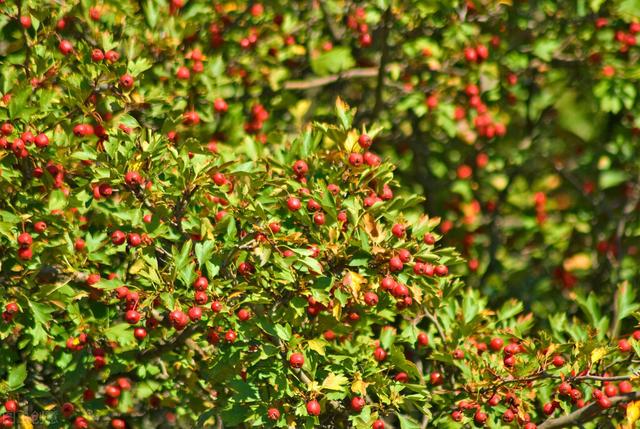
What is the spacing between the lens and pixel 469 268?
6.27 m

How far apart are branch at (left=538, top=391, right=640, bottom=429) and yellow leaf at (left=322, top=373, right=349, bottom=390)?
1.08 m

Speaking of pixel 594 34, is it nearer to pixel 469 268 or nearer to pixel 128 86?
pixel 469 268

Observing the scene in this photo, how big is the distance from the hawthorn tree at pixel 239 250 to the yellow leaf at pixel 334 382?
1cm

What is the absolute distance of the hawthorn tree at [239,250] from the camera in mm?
3803

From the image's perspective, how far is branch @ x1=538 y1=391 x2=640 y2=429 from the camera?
4.03 metres

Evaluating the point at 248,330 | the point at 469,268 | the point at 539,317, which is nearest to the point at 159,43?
the point at 248,330

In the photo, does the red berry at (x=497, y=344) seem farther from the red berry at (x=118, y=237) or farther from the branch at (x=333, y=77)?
the branch at (x=333, y=77)

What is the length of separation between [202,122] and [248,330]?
6.60ft

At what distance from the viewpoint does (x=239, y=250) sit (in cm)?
384

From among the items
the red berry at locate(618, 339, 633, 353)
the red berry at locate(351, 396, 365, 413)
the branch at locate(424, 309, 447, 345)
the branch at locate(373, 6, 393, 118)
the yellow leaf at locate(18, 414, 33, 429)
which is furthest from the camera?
the branch at locate(373, 6, 393, 118)

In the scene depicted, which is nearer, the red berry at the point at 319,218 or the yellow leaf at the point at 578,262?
the red berry at the point at 319,218

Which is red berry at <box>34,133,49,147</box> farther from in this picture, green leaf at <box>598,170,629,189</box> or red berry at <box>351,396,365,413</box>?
green leaf at <box>598,170,629,189</box>

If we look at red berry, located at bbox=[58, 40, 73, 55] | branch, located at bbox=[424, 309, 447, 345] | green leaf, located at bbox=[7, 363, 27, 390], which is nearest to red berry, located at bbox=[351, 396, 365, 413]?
branch, located at bbox=[424, 309, 447, 345]

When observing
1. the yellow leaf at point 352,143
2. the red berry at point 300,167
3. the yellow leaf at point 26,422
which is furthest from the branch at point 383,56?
the yellow leaf at point 26,422
